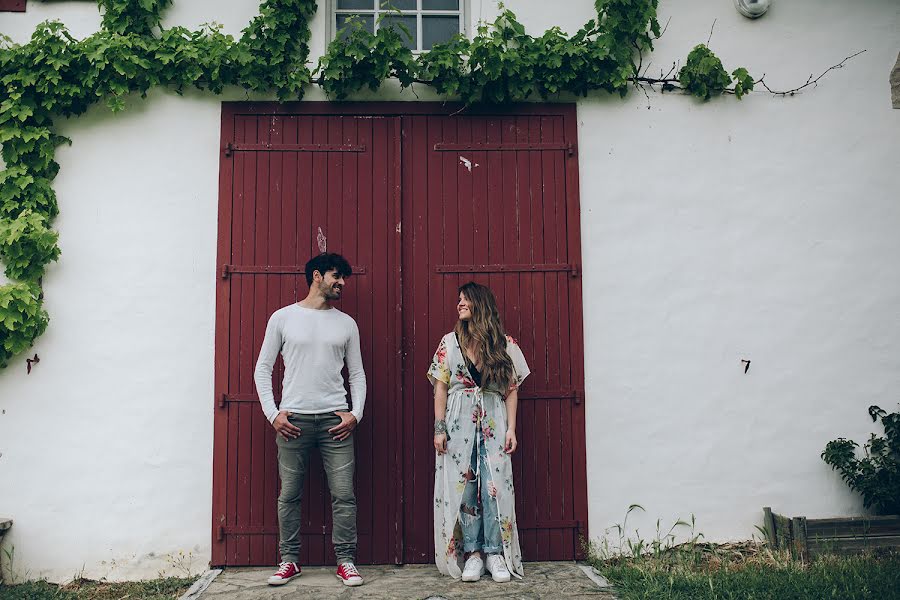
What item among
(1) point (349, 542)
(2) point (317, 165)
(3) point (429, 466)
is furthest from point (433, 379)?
(2) point (317, 165)

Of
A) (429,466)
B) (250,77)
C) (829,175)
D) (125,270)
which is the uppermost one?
(250,77)

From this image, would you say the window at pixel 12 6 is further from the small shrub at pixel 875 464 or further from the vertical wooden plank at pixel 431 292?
the small shrub at pixel 875 464

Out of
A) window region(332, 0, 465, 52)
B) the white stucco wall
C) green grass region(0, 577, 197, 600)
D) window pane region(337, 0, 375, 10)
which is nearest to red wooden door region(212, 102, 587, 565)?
the white stucco wall

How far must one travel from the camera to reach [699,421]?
17.9ft

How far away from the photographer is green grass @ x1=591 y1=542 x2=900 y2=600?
435cm

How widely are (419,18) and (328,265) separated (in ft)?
7.32

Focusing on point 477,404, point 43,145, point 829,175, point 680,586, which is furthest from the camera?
point 829,175

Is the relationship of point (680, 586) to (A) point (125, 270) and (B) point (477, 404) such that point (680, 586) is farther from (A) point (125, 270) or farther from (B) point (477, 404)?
(A) point (125, 270)

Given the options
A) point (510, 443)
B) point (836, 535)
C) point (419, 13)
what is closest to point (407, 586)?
point (510, 443)

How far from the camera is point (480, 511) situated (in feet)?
15.9

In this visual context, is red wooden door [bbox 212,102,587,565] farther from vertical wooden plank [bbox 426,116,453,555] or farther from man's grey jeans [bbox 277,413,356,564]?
man's grey jeans [bbox 277,413,356,564]

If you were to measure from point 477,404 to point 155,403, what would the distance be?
2311 mm

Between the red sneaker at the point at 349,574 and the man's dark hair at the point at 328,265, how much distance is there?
1.89 meters

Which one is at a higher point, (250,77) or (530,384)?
(250,77)
